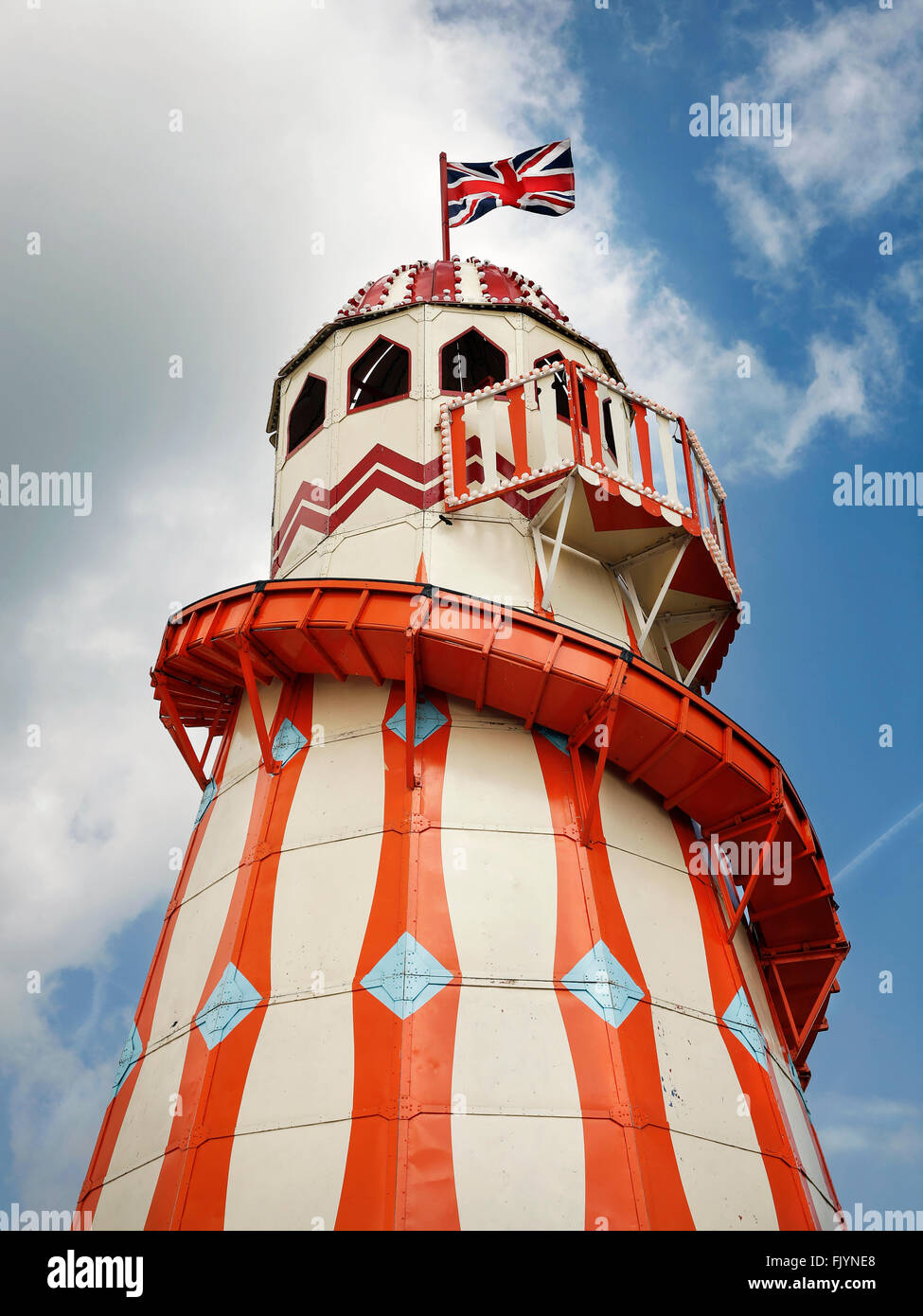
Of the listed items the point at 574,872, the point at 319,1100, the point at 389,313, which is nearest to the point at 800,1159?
the point at 574,872

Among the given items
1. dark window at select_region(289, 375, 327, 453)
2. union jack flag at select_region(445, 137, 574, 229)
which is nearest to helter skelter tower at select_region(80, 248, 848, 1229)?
dark window at select_region(289, 375, 327, 453)

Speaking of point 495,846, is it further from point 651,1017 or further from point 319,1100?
point 319,1100

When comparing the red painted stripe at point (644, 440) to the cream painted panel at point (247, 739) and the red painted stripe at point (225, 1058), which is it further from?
the red painted stripe at point (225, 1058)

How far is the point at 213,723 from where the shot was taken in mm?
20750

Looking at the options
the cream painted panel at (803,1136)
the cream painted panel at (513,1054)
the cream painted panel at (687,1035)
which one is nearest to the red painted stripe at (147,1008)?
the cream painted panel at (513,1054)

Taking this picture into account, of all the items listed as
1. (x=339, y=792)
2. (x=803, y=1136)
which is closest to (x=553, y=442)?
(x=339, y=792)

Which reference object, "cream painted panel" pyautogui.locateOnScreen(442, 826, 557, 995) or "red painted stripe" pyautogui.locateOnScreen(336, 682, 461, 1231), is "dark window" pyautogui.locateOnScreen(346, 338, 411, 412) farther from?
"cream painted panel" pyautogui.locateOnScreen(442, 826, 557, 995)

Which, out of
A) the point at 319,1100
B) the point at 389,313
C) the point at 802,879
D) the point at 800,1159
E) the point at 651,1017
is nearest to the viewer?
the point at 319,1100

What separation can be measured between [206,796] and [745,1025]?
31.5ft

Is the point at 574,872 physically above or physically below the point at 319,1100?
above

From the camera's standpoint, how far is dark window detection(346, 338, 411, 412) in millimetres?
23109

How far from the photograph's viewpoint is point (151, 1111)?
15312 mm

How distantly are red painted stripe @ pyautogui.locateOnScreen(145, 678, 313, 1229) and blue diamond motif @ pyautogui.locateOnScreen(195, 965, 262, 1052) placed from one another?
0.28 feet
